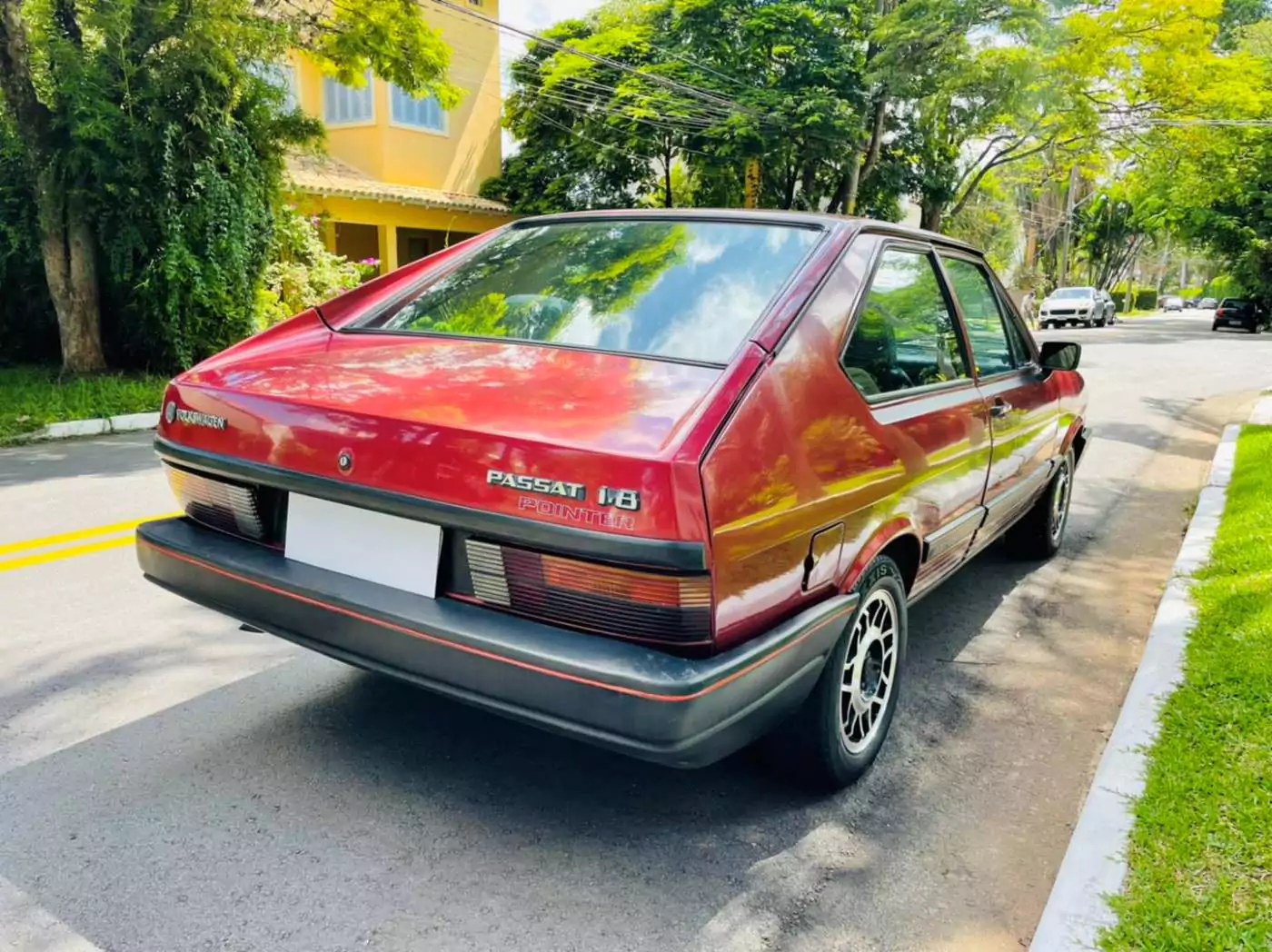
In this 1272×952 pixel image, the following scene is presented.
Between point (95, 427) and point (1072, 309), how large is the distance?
34.8 metres

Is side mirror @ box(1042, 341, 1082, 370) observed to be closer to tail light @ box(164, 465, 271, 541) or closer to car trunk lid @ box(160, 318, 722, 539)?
car trunk lid @ box(160, 318, 722, 539)

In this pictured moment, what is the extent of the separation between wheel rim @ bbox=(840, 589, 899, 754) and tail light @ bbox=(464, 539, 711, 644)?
0.75 m

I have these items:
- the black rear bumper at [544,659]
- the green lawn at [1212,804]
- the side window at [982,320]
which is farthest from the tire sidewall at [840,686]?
the side window at [982,320]

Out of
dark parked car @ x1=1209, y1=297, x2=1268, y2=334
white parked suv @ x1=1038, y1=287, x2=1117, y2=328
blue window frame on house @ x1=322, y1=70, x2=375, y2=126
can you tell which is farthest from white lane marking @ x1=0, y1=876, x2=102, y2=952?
dark parked car @ x1=1209, y1=297, x2=1268, y2=334

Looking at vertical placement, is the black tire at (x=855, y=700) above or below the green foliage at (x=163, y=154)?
below

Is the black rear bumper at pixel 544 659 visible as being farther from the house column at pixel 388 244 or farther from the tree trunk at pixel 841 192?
the tree trunk at pixel 841 192

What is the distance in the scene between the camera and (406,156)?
22.1 meters

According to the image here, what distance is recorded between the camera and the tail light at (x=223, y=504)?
2.59 m

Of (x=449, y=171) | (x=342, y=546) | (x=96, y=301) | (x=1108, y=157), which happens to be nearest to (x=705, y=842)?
(x=342, y=546)

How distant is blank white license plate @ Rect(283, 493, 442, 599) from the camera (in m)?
2.26

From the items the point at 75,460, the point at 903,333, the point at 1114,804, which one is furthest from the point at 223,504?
the point at 75,460

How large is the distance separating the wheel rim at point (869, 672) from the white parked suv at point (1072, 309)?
36.3 metres

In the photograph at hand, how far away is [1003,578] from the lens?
5016mm

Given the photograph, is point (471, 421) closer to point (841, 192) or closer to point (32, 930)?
point (32, 930)
